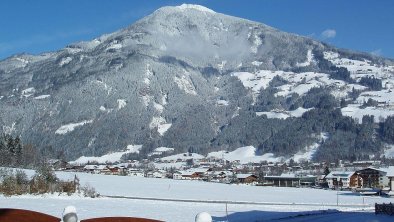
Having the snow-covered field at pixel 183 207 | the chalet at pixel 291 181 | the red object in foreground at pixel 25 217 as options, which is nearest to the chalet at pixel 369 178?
the chalet at pixel 291 181

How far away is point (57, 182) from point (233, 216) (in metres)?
27.3

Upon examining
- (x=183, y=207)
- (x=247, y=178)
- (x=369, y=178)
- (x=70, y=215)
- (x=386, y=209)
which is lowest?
(x=183, y=207)

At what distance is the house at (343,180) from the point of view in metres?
128

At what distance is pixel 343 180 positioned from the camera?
130 m

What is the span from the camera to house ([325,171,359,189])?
127706mm

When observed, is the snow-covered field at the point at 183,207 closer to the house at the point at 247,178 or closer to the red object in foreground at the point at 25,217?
the red object in foreground at the point at 25,217

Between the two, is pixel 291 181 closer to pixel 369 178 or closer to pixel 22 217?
pixel 369 178

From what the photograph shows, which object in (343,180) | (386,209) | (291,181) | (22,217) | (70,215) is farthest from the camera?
(291,181)

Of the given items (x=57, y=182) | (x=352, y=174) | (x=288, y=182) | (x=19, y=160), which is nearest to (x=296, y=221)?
(x=57, y=182)

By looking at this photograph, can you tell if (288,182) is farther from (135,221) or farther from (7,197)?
(135,221)

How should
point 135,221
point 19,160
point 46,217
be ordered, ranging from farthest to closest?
1. point 19,160
2. point 46,217
3. point 135,221

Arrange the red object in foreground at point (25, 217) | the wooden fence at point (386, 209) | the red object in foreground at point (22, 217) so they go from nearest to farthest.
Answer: the red object in foreground at point (25, 217) → the red object in foreground at point (22, 217) → the wooden fence at point (386, 209)

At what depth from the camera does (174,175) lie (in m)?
170

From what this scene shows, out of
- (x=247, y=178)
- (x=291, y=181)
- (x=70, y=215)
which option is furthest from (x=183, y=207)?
(x=291, y=181)
